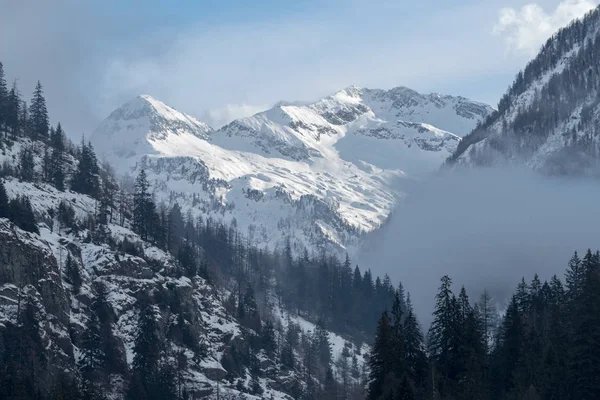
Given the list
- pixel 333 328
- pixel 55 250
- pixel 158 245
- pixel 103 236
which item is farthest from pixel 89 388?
pixel 333 328

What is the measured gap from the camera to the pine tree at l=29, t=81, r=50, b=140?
559ft

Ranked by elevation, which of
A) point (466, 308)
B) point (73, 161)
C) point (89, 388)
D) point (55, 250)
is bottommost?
point (89, 388)

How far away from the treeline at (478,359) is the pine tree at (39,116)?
341 ft

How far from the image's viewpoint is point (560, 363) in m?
83.8

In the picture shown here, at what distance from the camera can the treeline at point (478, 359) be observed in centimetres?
7719

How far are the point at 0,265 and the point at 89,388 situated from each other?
28.5 meters

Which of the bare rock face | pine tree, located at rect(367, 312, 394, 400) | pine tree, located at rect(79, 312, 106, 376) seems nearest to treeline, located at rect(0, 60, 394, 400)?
pine tree, located at rect(79, 312, 106, 376)

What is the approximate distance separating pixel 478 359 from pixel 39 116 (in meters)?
114

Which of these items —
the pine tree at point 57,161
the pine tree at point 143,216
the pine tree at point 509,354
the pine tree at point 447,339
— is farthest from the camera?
the pine tree at point 143,216

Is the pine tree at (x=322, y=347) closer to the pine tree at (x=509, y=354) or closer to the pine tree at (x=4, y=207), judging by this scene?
the pine tree at (x=4, y=207)

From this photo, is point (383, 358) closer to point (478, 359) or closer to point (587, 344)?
point (478, 359)

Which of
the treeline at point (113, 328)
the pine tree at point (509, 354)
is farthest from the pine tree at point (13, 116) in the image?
the pine tree at point (509, 354)

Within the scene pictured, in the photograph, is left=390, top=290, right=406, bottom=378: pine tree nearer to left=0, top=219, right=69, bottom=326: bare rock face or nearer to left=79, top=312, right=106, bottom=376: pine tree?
left=79, top=312, right=106, bottom=376: pine tree

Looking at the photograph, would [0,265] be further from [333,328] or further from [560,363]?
[333,328]
